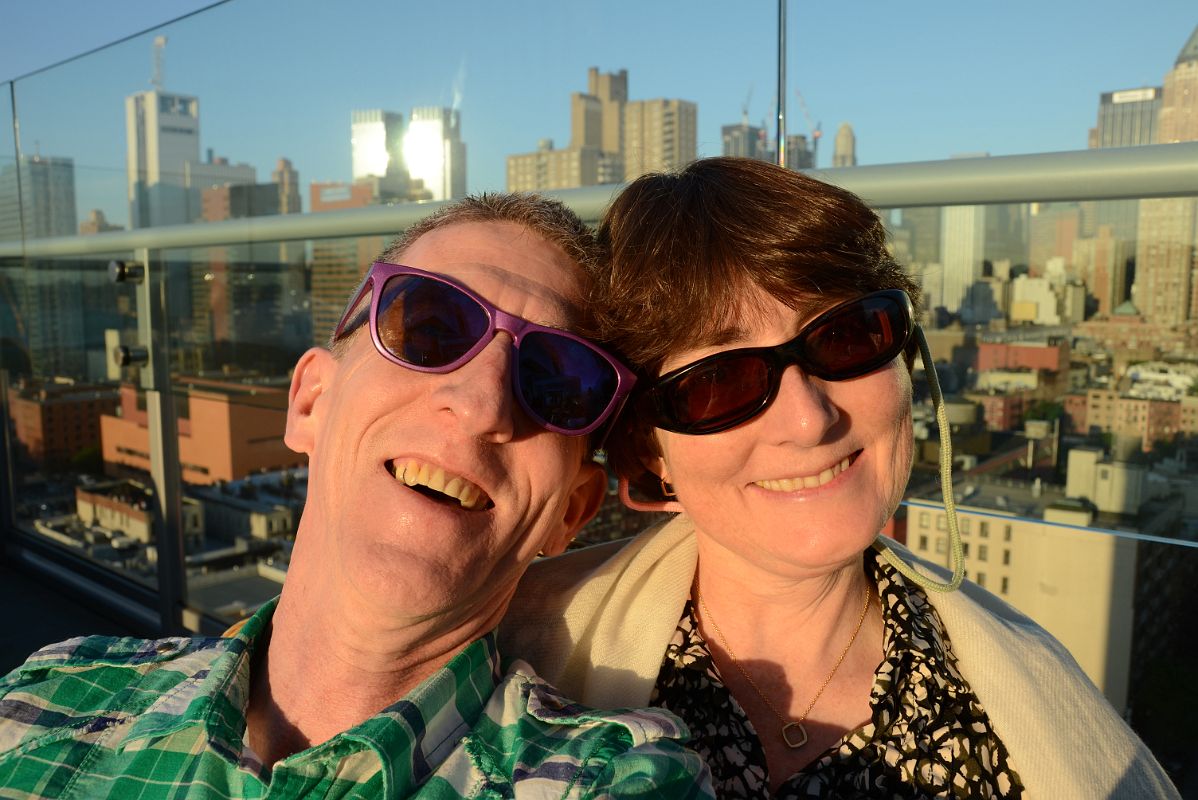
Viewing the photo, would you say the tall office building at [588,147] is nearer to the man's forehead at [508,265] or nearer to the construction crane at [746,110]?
the construction crane at [746,110]

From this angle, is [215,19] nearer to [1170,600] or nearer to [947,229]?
[947,229]

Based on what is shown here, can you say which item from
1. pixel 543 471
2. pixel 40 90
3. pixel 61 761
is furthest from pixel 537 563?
pixel 40 90

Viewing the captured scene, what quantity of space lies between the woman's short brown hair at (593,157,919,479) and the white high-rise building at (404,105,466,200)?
2186 millimetres

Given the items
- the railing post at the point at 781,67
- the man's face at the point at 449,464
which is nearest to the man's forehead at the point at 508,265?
the man's face at the point at 449,464

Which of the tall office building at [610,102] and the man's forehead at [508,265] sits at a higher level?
the tall office building at [610,102]

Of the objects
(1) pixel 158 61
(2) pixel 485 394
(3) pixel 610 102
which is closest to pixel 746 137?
(2) pixel 485 394

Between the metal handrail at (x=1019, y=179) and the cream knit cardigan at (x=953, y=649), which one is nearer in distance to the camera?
the cream knit cardigan at (x=953, y=649)

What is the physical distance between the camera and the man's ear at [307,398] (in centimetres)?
180

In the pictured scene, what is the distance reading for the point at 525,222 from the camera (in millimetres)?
1759

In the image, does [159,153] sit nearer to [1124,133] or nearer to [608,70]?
[608,70]

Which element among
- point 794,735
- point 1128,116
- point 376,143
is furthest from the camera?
point 376,143

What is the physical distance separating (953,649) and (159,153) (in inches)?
188

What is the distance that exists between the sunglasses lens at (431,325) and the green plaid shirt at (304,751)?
18.1 inches

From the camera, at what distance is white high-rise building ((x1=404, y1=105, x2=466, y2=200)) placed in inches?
153
